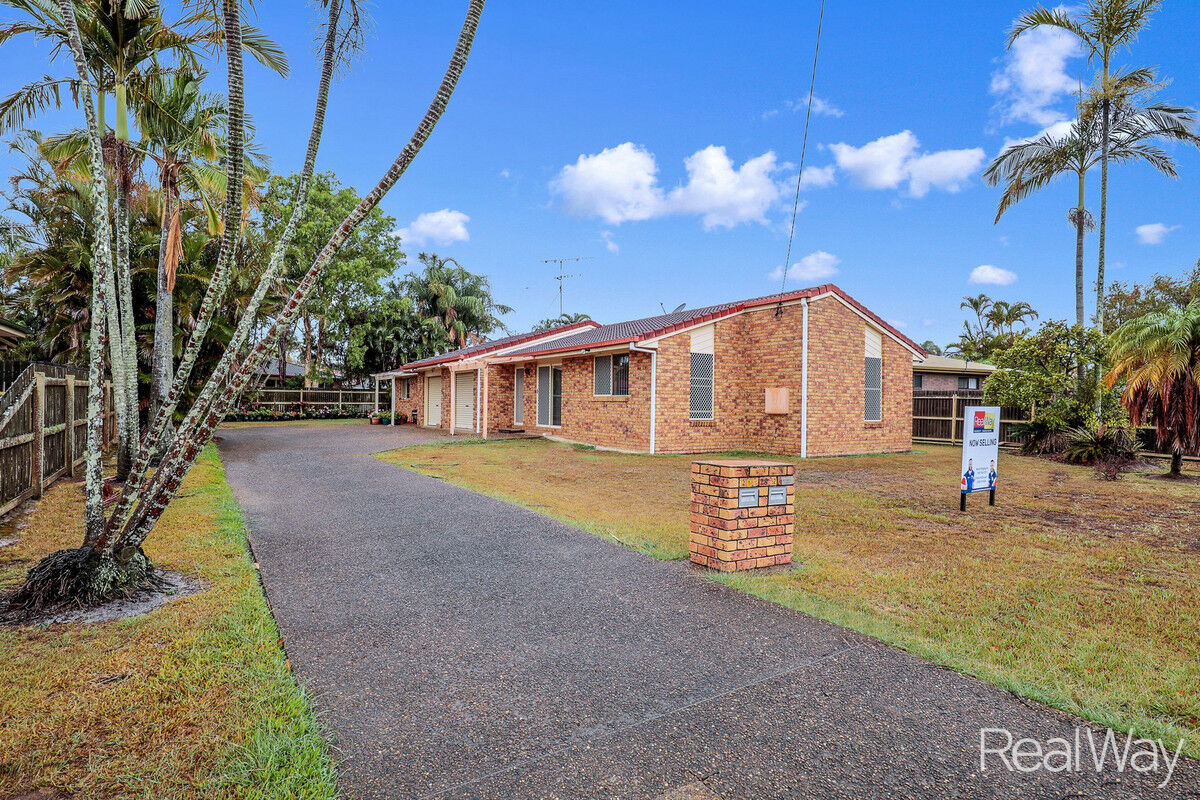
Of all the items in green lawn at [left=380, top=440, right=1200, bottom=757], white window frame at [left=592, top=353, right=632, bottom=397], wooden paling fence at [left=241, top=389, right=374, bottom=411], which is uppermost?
white window frame at [left=592, top=353, right=632, bottom=397]

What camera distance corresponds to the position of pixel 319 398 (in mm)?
31703

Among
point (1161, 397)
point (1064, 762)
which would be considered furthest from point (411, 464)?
point (1161, 397)

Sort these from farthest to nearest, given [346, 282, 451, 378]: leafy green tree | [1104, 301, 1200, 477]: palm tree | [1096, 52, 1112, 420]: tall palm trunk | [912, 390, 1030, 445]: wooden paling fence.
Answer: [346, 282, 451, 378]: leafy green tree
[912, 390, 1030, 445]: wooden paling fence
[1096, 52, 1112, 420]: tall palm trunk
[1104, 301, 1200, 477]: palm tree

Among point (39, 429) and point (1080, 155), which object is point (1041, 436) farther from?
point (39, 429)

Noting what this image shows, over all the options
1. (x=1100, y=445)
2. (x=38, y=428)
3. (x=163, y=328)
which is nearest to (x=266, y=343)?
(x=38, y=428)

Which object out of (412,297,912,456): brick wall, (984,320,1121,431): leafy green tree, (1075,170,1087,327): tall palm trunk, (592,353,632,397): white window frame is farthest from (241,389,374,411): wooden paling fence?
(1075,170,1087,327): tall palm trunk

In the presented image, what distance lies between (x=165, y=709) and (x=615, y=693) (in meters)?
2.05

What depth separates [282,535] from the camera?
6.25 m

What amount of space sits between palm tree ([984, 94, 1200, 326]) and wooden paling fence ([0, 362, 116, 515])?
21466 millimetres

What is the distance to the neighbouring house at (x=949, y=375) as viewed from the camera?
22062mm

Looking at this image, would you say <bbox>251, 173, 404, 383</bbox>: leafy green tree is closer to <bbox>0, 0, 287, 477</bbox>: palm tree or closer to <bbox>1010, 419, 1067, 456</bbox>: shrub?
<bbox>0, 0, 287, 477</bbox>: palm tree

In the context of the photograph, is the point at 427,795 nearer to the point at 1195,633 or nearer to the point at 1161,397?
the point at 1195,633

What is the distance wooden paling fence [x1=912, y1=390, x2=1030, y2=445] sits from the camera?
19797mm

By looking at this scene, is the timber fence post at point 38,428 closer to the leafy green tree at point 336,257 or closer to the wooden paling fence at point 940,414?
the wooden paling fence at point 940,414
